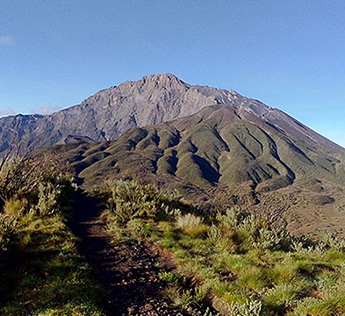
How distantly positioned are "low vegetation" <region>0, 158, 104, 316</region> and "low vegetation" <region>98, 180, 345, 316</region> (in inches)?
63.2

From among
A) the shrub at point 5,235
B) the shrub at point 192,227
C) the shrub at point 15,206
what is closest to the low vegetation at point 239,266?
the shrub at point 192,227

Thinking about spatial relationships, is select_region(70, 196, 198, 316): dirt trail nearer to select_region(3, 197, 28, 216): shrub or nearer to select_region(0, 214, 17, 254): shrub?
select_region(0, 214, 17, 254): shrub

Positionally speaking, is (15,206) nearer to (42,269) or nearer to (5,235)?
(5,235)

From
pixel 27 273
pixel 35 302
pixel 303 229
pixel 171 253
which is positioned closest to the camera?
pixel 35 302

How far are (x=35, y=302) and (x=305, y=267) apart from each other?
5671 mm

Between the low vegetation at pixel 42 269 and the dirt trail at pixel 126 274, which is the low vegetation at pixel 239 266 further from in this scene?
the low vegetation at pixel 42 269

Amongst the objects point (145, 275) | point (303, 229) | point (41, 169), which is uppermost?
point (41, 169)

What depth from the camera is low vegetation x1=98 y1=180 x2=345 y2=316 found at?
4234 millimetres

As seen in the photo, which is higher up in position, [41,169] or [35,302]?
[41,169]

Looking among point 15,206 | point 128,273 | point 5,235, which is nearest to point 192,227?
point 128,273

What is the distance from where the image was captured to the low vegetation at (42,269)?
4062mm

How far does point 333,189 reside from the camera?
580 ft

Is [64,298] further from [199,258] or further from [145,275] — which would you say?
[199,258]

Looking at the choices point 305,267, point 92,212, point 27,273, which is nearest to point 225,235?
point 305,267
